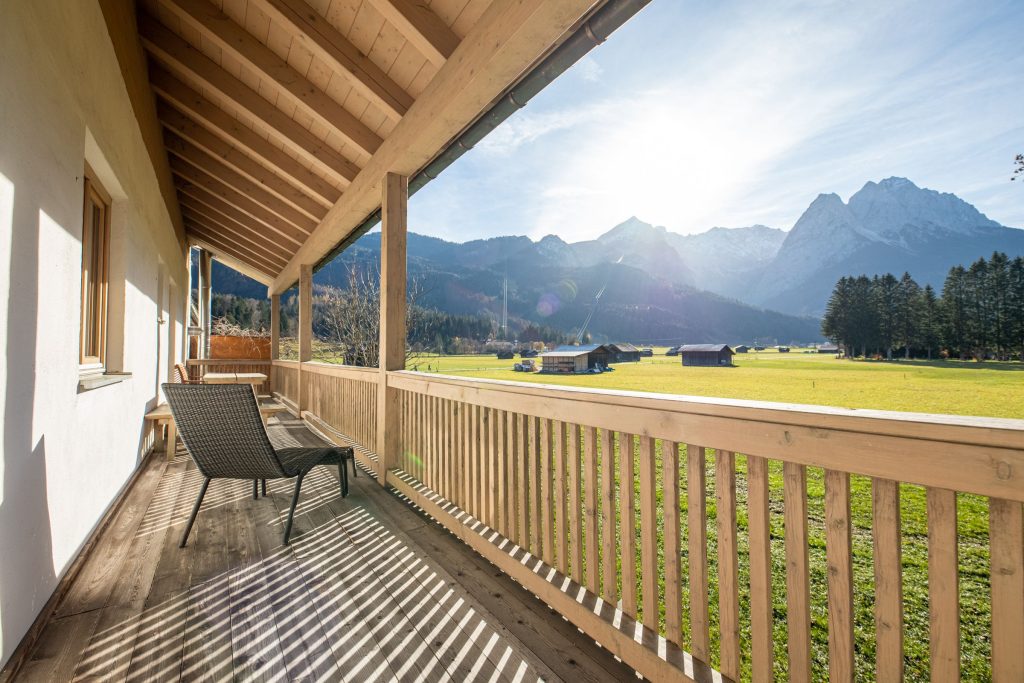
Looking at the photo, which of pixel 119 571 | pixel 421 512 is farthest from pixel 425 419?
pixel 119 571

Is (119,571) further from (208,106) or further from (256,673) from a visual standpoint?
(208,106)

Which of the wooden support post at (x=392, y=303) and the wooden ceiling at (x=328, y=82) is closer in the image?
the wooden ceiling at (x=328, y=82)

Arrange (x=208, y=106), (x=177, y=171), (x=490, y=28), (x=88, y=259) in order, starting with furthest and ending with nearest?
(x=177, y=171)
(x=208, y=106)
(x=88, y=259)
(x=490, y=28)

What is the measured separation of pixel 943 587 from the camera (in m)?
0.95

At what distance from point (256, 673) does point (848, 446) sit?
1.86 metres

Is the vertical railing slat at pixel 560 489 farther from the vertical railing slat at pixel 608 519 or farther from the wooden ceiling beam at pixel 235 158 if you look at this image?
the wooden ceiling beam at pixel 235 158

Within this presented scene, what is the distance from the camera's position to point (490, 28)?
217cm

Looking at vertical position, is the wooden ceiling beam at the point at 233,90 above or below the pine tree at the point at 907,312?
above

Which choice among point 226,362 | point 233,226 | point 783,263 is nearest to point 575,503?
point 233,226

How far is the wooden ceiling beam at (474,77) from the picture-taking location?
76.5 inches

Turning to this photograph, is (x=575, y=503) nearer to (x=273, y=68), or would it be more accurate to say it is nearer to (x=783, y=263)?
(x=273, y=68)

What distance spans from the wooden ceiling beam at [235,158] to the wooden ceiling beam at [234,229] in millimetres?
2235

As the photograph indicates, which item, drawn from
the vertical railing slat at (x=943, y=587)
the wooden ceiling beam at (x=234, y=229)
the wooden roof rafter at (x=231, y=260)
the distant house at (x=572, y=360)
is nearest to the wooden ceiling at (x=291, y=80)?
the wooden ceiling beam at (x=234, y=229)

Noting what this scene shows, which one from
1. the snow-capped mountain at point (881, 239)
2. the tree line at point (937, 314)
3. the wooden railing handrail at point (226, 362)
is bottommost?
the wooden railing handrail at point (226, 362)
